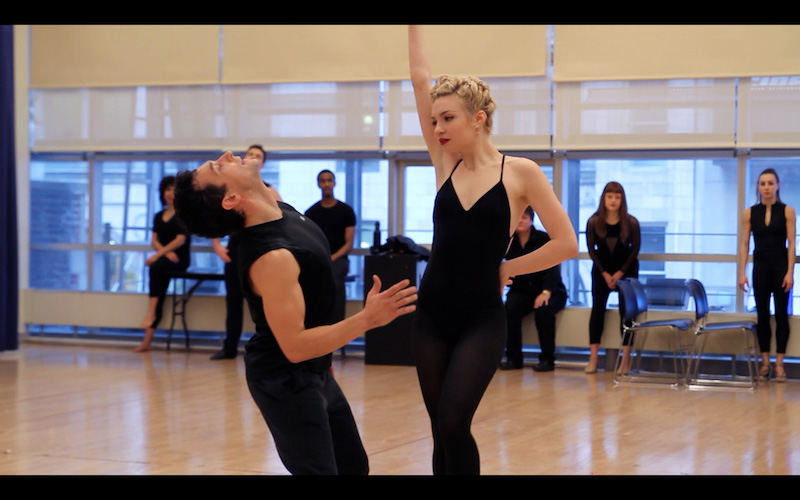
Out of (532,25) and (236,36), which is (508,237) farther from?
(236,36)

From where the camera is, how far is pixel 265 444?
4.91m

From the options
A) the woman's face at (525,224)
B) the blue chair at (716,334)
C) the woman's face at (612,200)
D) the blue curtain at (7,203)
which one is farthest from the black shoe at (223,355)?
the blue chair at (716,334)

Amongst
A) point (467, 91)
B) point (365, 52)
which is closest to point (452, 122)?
point (467, 91)

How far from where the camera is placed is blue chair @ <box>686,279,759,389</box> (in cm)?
729

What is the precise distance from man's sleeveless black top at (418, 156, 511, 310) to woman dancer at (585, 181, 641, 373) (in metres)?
5.04

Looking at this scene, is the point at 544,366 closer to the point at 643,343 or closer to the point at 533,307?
the point at 533,307

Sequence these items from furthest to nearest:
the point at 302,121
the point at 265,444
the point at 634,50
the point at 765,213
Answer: the point at 302,121 < the point at 634,50 < the point at 765,213 < the point at 265,444

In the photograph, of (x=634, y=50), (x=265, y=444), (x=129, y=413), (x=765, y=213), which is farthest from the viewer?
(x=634, y=50)

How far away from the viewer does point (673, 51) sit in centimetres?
810

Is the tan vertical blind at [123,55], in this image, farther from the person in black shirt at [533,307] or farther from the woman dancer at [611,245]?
the woman dancer at [611,245]

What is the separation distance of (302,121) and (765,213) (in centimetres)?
440

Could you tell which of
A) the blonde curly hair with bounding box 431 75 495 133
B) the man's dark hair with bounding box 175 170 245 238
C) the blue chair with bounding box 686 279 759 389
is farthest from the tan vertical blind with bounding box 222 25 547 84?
the man's dark hair with bounding box 175 170 245 238
